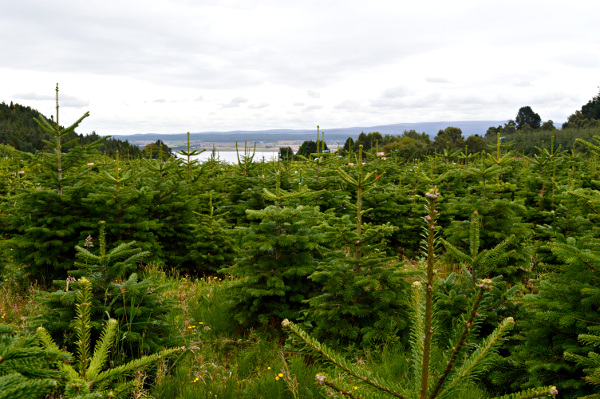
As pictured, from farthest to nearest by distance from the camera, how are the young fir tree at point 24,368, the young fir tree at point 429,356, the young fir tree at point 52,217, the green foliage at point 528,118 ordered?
1. the green foliage at point 528,118
2. the young fir tree at point 52,217
3. the young fir tree at point 429,356
4. the young fir tree at point 24,368

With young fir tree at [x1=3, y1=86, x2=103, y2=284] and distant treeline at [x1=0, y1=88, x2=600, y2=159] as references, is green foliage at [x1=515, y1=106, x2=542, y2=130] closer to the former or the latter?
distant treeline at [x1=0, y1=88, x2=600, y2=159]

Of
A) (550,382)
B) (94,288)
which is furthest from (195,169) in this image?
(550,382)

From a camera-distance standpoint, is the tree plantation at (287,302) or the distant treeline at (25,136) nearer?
the tree plantation at (287,302)

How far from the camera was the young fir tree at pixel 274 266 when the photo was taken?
5020mm

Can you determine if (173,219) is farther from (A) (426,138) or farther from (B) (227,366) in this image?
(A) (426,138)

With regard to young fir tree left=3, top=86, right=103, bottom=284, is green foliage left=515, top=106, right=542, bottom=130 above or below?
above

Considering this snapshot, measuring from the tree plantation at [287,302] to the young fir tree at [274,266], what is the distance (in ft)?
0.08

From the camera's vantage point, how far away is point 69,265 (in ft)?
20.8

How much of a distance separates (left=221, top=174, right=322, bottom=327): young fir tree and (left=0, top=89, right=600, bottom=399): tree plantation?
25mm

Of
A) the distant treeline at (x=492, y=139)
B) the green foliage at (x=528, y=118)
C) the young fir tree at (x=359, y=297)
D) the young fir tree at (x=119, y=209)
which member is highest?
the green foliage at (x=528, y=118)

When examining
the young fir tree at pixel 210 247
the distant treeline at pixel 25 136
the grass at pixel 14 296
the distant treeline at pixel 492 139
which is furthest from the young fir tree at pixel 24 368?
the distant treeline at pixel 25 136

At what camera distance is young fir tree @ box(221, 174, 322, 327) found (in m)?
5.02

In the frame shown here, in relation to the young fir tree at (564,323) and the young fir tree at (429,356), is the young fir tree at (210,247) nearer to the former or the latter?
the young fir tree at (564,323)

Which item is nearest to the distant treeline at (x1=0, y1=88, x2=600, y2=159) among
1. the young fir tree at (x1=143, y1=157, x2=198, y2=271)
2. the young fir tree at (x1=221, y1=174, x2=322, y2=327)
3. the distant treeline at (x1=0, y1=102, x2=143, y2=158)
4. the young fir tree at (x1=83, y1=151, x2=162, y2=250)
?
the distant treeline at (x1=0, y1=102, x2=143, y2=158)
